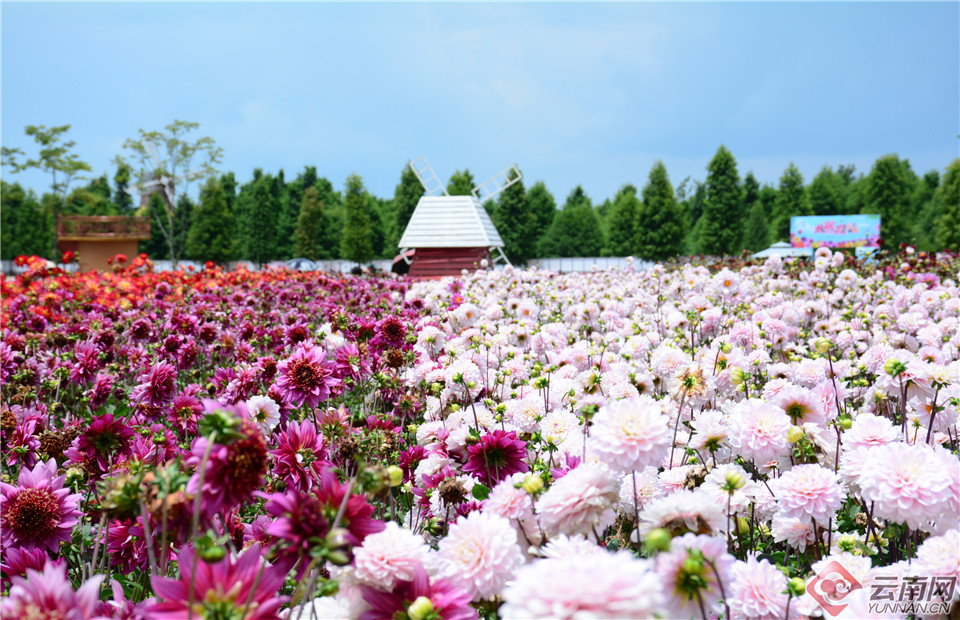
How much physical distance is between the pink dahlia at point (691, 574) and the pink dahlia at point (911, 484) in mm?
497

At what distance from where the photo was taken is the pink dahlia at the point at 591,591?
2.46ft

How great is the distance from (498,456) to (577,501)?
2.02ft

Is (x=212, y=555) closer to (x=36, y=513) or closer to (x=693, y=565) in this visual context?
(x=693, y=565)

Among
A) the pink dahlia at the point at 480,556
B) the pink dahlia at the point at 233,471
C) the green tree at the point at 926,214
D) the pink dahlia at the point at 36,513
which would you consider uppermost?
the green tree at the point at 926,214

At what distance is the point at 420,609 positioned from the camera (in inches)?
37.7

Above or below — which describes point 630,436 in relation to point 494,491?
above

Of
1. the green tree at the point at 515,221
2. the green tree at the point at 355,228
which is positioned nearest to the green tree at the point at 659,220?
the green tree at the point at 515,221

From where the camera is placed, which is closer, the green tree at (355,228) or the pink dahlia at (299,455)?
the pink dahlia at (299,455)

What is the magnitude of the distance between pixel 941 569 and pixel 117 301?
7989 millimetres

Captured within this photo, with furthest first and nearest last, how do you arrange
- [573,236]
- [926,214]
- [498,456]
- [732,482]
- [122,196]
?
[122,196] < [573,236] < [926,214] < [498,456] < [732,482]

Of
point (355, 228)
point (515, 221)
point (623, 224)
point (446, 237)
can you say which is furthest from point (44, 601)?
point (623, 224)

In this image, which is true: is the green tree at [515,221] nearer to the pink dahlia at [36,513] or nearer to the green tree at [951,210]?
the green tree at [951,210]

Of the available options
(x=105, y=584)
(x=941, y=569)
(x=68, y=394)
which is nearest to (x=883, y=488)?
(x=941, y=569)

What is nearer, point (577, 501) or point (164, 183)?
point (577, 501)
